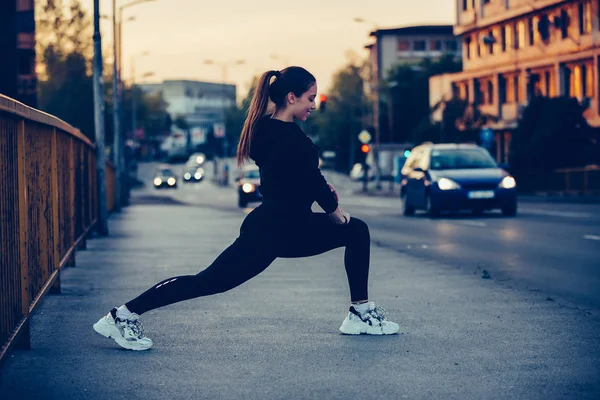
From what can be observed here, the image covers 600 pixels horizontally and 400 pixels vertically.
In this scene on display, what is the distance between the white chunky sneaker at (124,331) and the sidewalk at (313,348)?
0.22ft

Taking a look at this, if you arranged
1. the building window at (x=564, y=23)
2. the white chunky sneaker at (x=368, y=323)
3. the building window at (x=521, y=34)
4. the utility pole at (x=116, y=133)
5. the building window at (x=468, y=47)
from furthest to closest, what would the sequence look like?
the building window at (x=468, y=47) → the building window at (x=521, y=34) → the building window at (x=564, y=23) → the utility pole at (x=116, y=133) → the white chunky sneaker at (x=368, y=323)

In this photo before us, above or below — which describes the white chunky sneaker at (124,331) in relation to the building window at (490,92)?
below

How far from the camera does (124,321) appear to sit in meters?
7.41

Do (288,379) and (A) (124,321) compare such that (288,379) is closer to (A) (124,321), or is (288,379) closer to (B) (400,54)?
(A) (124,321)

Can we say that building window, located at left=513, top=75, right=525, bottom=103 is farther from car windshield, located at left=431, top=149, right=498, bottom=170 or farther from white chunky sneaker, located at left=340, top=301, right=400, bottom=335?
white chunky sneaker, located at left=340, top=301, right=400, bottom=335

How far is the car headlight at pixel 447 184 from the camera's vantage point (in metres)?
28.2

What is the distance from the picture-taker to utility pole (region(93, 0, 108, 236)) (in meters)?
22.4

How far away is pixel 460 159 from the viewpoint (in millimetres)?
29609

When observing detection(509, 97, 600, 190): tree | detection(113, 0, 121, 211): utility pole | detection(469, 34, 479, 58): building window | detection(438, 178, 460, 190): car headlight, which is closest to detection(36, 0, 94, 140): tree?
detection(113, 0, 121, 211): utility pole

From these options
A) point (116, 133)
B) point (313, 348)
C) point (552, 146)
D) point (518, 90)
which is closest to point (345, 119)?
point (518, 90)

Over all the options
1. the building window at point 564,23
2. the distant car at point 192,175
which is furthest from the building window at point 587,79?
the distant car at point 192,175

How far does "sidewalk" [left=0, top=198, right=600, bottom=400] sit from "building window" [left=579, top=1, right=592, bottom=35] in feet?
168

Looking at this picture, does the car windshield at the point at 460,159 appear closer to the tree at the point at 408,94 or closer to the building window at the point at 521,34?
the building window at the point at 521,34

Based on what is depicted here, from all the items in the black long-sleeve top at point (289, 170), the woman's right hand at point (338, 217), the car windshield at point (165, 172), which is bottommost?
the car windshield at point (165, 172)
